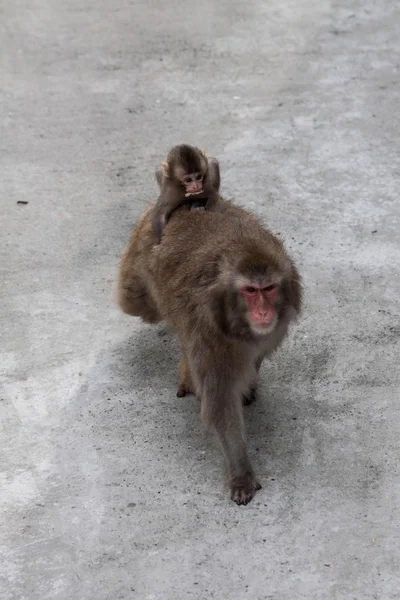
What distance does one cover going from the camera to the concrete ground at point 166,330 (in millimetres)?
4195

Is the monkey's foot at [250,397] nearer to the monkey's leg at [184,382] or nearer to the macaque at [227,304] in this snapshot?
the macaque at [227,304]

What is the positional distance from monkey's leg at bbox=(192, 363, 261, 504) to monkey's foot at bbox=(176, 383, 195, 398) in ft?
1.88

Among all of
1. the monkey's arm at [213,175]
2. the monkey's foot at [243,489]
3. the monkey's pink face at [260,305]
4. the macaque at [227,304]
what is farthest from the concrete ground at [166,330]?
the monkey's arm at [213,175]

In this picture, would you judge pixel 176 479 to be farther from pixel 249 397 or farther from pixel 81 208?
pixel 81 208

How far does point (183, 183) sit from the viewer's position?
517cm

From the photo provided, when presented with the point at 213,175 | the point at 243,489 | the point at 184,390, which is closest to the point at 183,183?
the point at 213,175

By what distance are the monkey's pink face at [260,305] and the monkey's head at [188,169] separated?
1077mm

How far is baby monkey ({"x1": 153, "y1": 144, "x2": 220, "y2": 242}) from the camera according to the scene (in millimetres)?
5148

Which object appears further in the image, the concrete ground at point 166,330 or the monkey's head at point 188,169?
the monkey's head at point 188,169

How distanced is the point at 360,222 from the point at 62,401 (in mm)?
2455

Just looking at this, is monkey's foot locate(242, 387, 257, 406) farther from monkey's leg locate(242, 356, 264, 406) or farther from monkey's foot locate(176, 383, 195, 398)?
monkey's foot locate(176, 383, 195, 398)

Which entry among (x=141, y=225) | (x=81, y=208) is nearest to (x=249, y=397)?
(x=141, y=225)

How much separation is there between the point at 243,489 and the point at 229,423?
0.30 metres

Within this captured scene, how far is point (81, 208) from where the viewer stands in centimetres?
681
